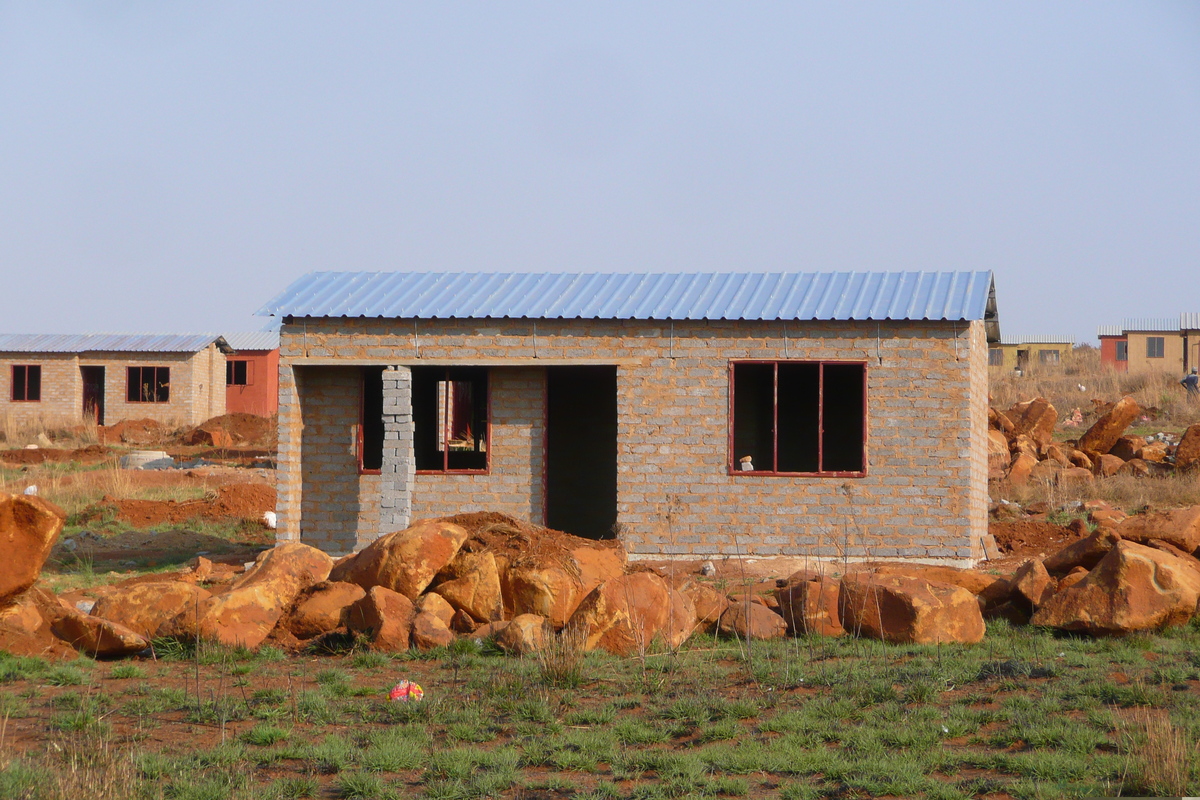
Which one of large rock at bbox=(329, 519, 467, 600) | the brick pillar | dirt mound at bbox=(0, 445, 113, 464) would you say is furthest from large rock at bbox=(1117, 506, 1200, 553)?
dirt mound at bbox=(0, 445, 113, 464)

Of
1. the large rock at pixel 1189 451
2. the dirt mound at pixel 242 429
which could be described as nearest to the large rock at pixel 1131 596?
the large rock at pixel 1189 451

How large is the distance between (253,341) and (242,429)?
14.1m

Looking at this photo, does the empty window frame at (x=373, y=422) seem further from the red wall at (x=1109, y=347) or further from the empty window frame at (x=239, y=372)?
the red wall at (x=1109, y=347)

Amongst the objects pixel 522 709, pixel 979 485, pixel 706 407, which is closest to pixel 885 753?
pixel 522 709

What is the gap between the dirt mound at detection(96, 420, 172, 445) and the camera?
117 ft

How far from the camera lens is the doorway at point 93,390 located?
39.6 m

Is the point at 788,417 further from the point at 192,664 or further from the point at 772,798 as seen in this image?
the point at 772,798

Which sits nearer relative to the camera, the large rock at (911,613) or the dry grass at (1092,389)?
the large rock at (911,613)

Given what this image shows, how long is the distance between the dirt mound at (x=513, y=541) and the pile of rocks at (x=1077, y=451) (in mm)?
13152

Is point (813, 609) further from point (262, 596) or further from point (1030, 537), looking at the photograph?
point (1030, 537)

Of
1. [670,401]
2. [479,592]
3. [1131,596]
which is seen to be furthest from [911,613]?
[670,401]

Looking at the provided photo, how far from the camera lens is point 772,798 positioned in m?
5.74

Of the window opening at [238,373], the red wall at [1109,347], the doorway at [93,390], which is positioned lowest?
the doorway at [93,390]

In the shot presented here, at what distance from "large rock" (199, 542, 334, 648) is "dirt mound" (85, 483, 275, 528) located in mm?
9658
